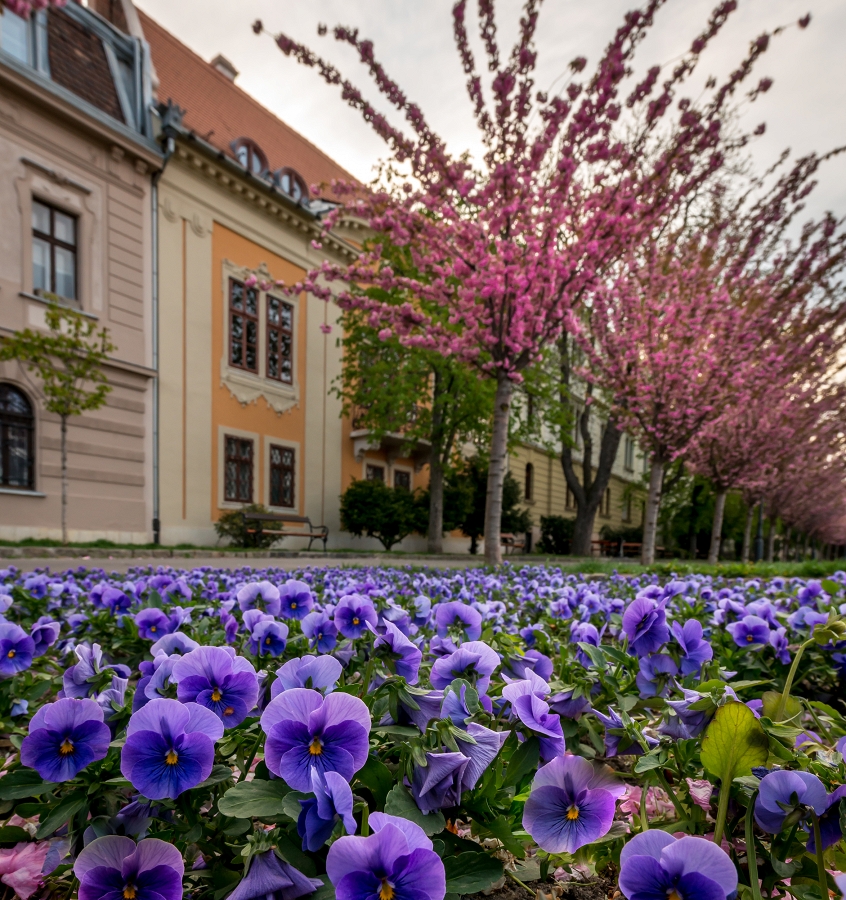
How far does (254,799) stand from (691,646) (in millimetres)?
1009

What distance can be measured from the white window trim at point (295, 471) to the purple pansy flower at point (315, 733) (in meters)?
17.5

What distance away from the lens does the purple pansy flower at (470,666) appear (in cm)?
108

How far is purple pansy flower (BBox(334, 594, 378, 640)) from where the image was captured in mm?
1485

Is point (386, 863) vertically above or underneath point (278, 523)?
above

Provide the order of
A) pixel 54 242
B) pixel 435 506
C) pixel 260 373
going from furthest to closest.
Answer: pixel 435 506, pixel 260 373, pixel 54 242

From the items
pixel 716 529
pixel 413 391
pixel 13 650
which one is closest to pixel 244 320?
pixel 413 391

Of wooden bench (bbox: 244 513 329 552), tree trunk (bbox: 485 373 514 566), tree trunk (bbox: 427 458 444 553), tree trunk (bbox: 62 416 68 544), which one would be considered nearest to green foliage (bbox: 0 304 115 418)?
tree trunk (bbox: 62 416 68 544)

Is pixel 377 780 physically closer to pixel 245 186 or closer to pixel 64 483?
pixel 64 483

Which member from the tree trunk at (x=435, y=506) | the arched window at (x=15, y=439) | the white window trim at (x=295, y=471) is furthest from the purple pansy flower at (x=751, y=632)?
the white window trim at (x=295, y=471)

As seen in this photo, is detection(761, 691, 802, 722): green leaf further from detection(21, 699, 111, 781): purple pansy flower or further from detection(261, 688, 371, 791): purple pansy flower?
detection(21, 699, 111, 781): purple pansy flower

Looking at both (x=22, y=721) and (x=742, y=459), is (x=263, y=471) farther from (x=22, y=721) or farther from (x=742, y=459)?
(x=22, y=721)

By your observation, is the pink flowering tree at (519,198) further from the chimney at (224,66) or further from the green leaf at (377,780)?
the chimney at (224,66)

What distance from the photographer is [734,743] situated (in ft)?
2.46

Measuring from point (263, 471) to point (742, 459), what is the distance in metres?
14.0
